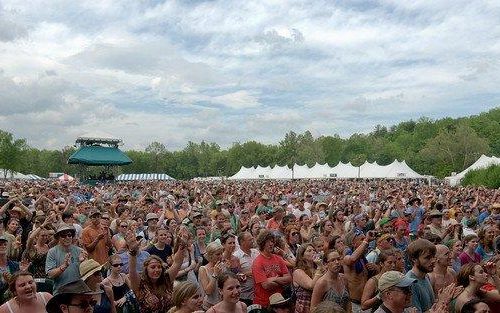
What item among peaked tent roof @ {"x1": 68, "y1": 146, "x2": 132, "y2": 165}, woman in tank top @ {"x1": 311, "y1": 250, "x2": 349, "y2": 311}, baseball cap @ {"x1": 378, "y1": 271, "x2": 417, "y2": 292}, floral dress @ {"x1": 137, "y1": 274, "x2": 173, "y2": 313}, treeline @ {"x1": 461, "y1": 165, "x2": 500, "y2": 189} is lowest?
floral dress @ {"x1": 137, "y1": 274, "x2": 173, "y2": 313}

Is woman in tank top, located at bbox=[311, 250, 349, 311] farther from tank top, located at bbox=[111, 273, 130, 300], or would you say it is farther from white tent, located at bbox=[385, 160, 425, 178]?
white tent, located at bbox=[385, 160, 425, 178]

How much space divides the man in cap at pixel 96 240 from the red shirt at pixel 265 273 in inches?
102

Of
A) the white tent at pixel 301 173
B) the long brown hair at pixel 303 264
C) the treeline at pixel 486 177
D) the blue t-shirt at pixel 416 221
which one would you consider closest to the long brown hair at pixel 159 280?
the long brown hair at pixel 303 264

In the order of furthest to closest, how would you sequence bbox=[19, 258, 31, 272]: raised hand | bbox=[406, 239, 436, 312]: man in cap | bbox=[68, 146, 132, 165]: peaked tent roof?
bbox=[68, 146, 132, 165]: peaked tent roof → bbox=[19, 258, 31, 272]: raised hand → bbox=[406, 239, 436, 312]: man in cap

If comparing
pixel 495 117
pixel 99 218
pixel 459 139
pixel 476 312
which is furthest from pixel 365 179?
pixel 495 117

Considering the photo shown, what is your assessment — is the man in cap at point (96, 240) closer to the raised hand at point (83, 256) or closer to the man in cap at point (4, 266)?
the raised hand at point (83, 256)

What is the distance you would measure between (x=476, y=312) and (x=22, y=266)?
14.7 feet

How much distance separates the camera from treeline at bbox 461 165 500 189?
3106cm

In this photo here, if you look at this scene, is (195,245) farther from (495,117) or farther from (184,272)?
(495,117)

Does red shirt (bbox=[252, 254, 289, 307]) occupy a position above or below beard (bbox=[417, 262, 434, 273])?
below

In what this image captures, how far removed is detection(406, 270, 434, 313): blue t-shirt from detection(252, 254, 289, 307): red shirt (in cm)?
129

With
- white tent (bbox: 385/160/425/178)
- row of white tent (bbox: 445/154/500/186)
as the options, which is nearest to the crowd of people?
row of white tent (bbox: 445/154/500/186)

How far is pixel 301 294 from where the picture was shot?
4.99 metres

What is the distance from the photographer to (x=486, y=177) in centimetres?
3203
